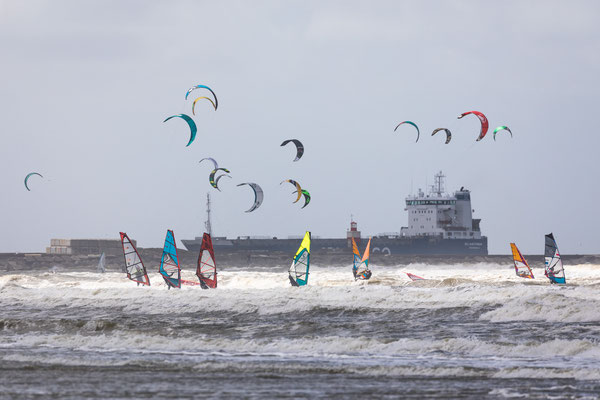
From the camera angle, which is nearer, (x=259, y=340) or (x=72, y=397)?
(x=72, y=397)

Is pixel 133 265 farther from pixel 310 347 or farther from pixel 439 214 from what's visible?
pixel 439 214

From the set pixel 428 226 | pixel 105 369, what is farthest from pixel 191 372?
pixel 428 226

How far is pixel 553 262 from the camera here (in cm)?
3353

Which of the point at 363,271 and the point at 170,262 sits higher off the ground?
the point at 170,262

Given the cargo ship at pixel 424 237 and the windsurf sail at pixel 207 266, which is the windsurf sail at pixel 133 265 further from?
the cargo ship at pixel 424 237

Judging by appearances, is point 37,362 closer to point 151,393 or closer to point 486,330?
point 151,393

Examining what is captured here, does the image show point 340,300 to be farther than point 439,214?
No

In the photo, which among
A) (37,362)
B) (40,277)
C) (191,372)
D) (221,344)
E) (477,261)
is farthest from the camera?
(477,261)

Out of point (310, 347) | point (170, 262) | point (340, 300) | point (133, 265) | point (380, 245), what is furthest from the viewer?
point (380, 245)

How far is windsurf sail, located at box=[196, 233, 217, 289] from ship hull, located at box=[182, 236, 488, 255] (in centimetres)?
5299

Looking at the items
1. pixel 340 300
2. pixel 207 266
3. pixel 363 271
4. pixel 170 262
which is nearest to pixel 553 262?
pixel 363 271

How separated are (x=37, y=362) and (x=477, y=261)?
6433 cm

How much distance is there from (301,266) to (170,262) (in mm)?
4821

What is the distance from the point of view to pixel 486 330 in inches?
627
